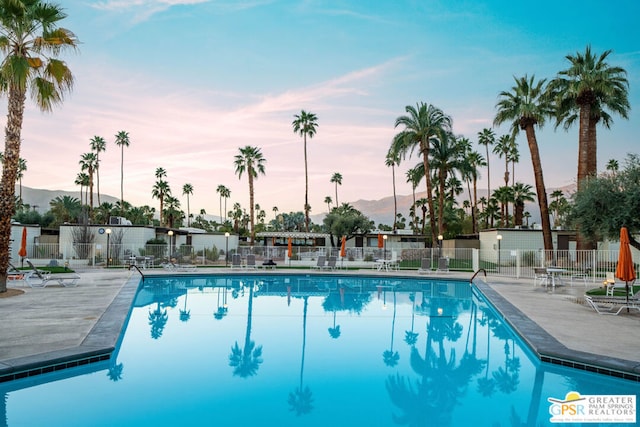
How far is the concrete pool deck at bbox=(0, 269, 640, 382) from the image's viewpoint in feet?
21.0

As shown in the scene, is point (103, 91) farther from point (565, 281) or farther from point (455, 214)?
point (455, 214)

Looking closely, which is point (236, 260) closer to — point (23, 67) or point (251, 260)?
point (251, 260)

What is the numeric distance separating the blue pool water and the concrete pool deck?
26cm

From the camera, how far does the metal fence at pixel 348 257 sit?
21438 millimetres

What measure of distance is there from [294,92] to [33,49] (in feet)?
52.7

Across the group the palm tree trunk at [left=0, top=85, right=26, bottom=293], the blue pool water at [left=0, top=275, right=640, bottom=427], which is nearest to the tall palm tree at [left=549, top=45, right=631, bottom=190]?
the blue pool water at [left=0, top=275, right=640, bottom=427]

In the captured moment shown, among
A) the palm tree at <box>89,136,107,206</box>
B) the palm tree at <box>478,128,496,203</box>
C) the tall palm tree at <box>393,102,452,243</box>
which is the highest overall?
the palm tree at <box>478,128,496,203</box>

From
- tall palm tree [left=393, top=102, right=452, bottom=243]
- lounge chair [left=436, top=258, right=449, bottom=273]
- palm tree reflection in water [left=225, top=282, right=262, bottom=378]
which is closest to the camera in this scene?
palm tree reflection in water [left=225, top=282, right=262, bottom=378]

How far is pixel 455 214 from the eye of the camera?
48.8 m

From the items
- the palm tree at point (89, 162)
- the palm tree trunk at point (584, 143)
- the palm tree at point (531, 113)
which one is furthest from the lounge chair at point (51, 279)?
the palm tree at point (89, 162)

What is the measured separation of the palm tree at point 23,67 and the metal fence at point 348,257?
10633 millimetres

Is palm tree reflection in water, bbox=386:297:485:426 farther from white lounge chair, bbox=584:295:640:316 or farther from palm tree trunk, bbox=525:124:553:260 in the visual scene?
palm tree trunk, bbox=525:124:553:260

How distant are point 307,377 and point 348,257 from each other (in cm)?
2286

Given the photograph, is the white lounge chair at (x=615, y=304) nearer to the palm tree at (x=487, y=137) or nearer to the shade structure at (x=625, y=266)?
the shade structure at (x=625, y=266)
